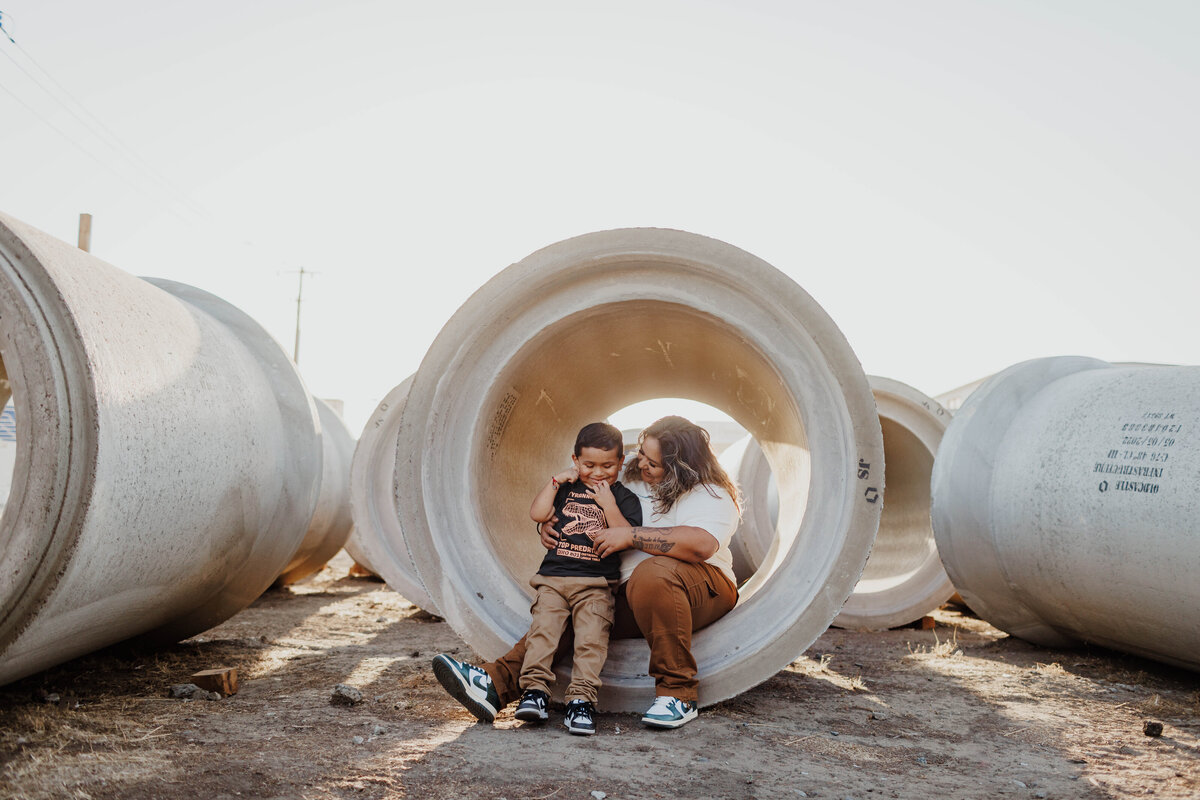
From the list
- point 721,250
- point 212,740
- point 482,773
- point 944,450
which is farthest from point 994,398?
point 212,740

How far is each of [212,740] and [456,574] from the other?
1.07 metres

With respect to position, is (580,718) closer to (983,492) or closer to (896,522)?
(983,492)

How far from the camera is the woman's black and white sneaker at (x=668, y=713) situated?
3119mm

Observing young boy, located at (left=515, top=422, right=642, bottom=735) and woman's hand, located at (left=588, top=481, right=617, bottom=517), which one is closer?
young boy, located at (left=515, top=422, right=642, bottom=735)

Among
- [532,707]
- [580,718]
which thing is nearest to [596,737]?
[580,718]

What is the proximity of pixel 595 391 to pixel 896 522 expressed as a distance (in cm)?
333

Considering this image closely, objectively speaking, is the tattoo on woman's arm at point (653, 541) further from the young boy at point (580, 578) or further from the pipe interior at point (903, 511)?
the pipe interior at point (903, 511)

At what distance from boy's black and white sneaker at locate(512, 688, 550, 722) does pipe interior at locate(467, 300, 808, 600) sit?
2.16ft

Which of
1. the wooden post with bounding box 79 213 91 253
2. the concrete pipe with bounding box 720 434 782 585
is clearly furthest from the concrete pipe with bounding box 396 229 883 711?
the wooden post with bounding box 79 213 91 253

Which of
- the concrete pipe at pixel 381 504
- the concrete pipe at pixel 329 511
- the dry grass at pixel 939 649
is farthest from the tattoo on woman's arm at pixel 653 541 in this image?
the concrete pipe at pixel 329 511

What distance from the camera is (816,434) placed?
3576mm

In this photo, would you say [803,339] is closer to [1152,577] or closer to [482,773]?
[1152,577]

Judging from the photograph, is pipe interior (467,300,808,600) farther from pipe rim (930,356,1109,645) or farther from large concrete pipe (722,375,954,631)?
large concrete pipe (722,375,954,631)

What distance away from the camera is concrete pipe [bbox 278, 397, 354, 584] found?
24.1ft
